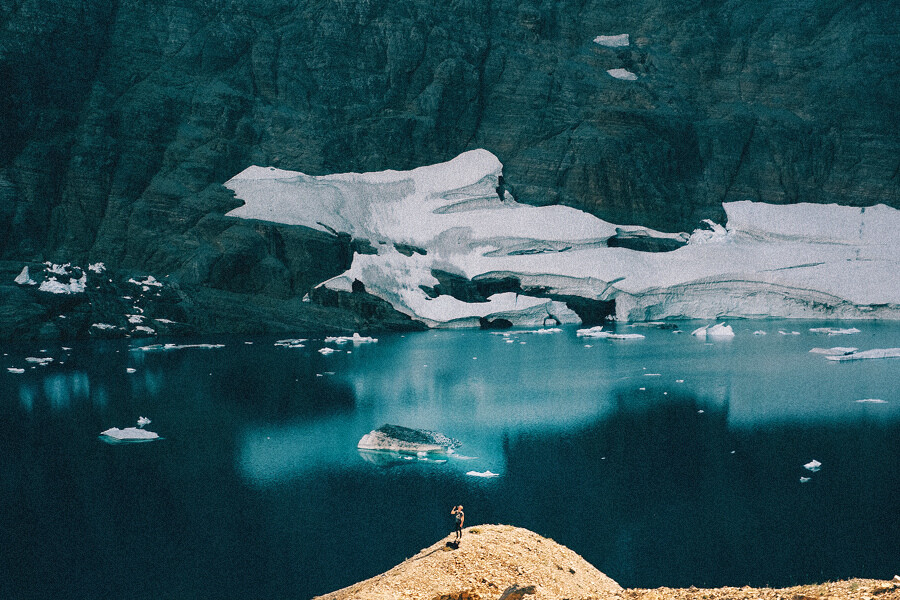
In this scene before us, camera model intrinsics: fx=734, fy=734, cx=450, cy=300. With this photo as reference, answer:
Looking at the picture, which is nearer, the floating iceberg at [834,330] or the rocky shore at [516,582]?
the rocky shore at [516,582]

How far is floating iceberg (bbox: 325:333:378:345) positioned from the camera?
144ft

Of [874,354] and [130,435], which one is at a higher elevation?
[874,354]

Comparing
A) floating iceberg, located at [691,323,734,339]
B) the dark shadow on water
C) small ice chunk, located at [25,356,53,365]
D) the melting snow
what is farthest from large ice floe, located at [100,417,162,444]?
floating iceberg, located at [691,323,734,339]

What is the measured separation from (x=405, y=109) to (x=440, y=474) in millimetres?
46150

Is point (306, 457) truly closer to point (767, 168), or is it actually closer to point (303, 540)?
point (303, 540)

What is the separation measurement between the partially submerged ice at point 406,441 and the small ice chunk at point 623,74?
47366mm

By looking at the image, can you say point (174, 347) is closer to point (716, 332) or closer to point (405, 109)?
point (405, 109)

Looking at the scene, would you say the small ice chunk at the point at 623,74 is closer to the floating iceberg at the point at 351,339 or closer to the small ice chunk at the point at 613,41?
the small ice chunk at the point at 613,41

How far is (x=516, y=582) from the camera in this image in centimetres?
912

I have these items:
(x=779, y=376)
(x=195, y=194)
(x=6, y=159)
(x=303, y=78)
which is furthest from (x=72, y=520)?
(x=303, y=78)

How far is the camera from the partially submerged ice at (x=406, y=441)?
1956 centimetres

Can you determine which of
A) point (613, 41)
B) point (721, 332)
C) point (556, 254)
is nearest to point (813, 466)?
point (721, 332)

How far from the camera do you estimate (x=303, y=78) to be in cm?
5719

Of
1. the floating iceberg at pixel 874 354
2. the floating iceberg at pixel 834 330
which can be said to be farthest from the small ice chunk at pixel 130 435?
the floating iceberg at pixel 834 330
